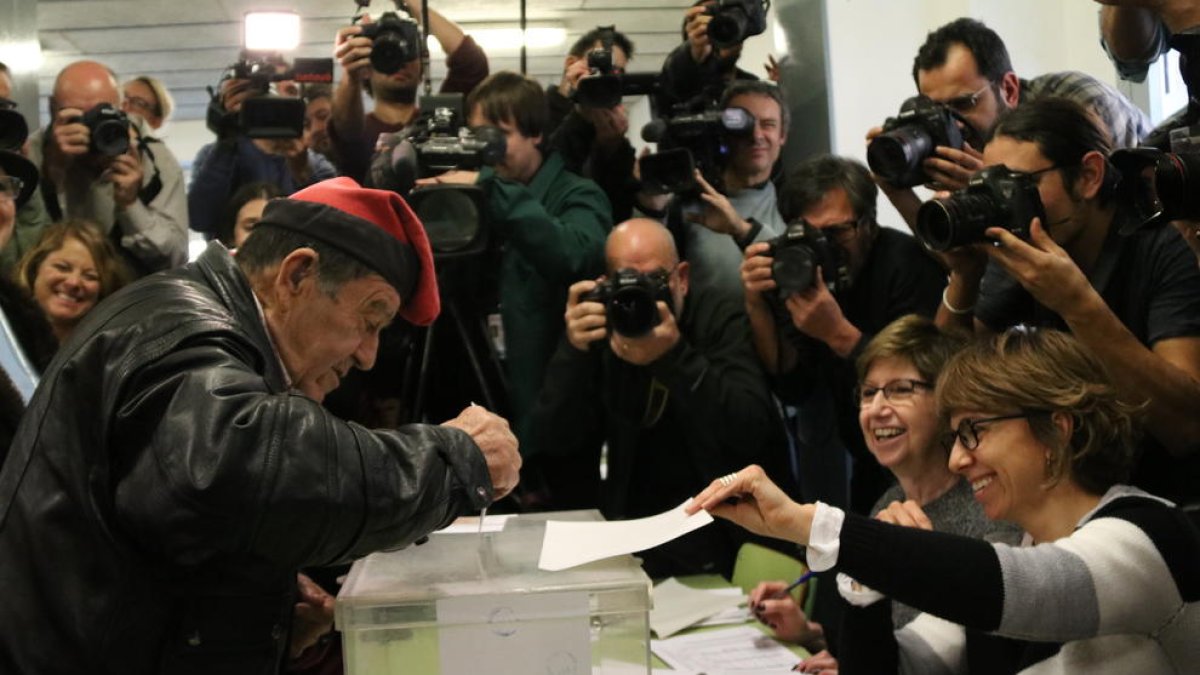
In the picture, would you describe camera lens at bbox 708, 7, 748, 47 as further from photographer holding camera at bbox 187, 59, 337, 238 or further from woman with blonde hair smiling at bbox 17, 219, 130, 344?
woman with blonde hair smiling at bbox 17, 219, 130, 344

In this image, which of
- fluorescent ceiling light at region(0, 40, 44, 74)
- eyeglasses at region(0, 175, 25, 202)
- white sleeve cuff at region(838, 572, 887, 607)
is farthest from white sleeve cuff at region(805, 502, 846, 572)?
fluorescent ceiling light at region(0, 40, 44, 74)

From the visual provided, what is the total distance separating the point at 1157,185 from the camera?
158 centimetres

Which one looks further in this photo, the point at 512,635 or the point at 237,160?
the point at 237,160

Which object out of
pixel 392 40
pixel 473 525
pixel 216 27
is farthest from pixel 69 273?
pixel 216 27

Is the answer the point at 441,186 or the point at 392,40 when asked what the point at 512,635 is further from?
the point at 392,40

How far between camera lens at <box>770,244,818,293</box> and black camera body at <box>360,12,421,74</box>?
1031 millimetres

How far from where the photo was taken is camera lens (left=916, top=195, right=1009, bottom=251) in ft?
6.08

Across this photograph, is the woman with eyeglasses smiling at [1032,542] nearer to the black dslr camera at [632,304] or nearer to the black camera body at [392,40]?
the black dslr camera at [632,304]

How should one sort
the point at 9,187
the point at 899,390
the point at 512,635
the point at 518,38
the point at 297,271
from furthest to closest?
the point at 518,38 → the point at 9,187 → the point at 899,390 → the point at 297,271 → the point at 512,635

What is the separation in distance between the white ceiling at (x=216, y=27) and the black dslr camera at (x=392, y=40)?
147 centimetres

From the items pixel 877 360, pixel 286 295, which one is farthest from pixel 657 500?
pixel 286 295

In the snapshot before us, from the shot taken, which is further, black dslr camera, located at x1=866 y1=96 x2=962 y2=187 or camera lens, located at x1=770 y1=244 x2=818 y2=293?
camera lens, located at x1=770 y1=244 x2=818 y2=293

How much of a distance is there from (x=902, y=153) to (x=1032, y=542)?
31.6 inches

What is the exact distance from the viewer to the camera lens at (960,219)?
1.85m
